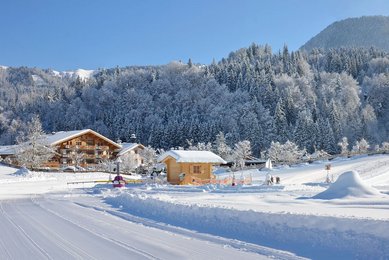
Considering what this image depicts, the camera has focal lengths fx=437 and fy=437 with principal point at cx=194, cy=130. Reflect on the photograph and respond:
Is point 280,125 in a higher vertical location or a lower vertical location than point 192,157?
higher

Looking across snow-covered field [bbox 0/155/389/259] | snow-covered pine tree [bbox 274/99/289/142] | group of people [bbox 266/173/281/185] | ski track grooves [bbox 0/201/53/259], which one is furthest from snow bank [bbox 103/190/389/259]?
snow-covered pine tree [bbox 274/99/289/142]

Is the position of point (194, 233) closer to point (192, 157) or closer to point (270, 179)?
point (270, 179)

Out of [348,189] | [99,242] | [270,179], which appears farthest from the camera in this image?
[270,179]

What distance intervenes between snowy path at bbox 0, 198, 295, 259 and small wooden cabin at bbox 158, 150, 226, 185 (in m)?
27.0

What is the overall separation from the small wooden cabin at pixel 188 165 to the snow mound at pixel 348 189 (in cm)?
2262

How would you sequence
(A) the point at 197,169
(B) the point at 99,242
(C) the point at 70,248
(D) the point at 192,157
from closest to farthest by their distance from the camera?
(C) the point at 70,248
(B) the point at 99,242
(D) the point at 192,157
(A) the point at 197,169

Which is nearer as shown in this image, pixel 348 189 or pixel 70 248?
pixel 70 248

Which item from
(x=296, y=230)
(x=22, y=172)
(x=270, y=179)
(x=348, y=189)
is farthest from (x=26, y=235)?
(x=22, y=172)

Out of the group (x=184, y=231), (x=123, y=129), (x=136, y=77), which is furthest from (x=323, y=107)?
(x=184, y=231)

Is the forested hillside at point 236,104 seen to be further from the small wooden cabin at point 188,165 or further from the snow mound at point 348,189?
the snow mound at point 348,189

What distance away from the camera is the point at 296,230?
34.3ft

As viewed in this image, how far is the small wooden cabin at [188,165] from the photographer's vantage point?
1678 inches

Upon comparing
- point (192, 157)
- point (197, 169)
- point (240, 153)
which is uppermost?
point (240, 153)

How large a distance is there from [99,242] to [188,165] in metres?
32.4
